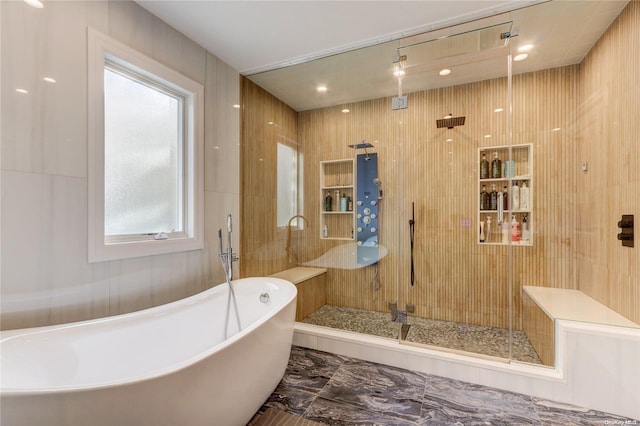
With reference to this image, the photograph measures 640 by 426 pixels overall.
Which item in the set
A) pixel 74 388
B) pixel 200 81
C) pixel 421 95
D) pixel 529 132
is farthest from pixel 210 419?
pixel 529 132

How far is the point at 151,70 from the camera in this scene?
1.87 metres

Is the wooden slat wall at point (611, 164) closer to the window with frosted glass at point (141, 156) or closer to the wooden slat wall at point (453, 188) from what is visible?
the wooden slat wall at point (453, 188)

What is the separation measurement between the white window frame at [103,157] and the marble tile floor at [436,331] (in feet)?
4.80

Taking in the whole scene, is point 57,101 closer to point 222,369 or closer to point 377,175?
point 222,369

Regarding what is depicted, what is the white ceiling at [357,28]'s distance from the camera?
1.82 meters

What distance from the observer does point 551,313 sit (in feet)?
6.24

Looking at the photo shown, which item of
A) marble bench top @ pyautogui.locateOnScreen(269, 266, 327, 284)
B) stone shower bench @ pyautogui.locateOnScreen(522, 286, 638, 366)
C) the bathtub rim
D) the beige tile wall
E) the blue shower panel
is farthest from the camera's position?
the blue shower panel

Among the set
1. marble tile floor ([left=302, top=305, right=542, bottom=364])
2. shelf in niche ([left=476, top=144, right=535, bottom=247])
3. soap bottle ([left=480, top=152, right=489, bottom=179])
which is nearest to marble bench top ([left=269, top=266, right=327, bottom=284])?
marble tile floor ([left=302, top=305, right=542, bottom=364])

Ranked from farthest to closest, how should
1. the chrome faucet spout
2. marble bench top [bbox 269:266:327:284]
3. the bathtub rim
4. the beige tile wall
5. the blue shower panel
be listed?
the chrome faucet spout
the blue shower panel
marble bench top [bbox 269:266:327:284]
the beige tile wall
the bathtub rim

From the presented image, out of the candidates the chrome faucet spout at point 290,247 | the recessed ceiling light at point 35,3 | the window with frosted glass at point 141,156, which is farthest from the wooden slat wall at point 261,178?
the recessed ceiling light at point 35,3

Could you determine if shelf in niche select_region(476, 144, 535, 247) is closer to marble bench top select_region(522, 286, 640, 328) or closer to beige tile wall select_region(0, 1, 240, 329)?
marble bench top select_region(522, 286, 640, 328)

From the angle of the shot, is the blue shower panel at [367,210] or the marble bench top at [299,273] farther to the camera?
the blue shower panel at [367,210]

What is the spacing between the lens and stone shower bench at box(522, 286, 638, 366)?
1.78 meters

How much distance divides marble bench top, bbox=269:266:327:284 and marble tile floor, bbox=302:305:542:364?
379mm
